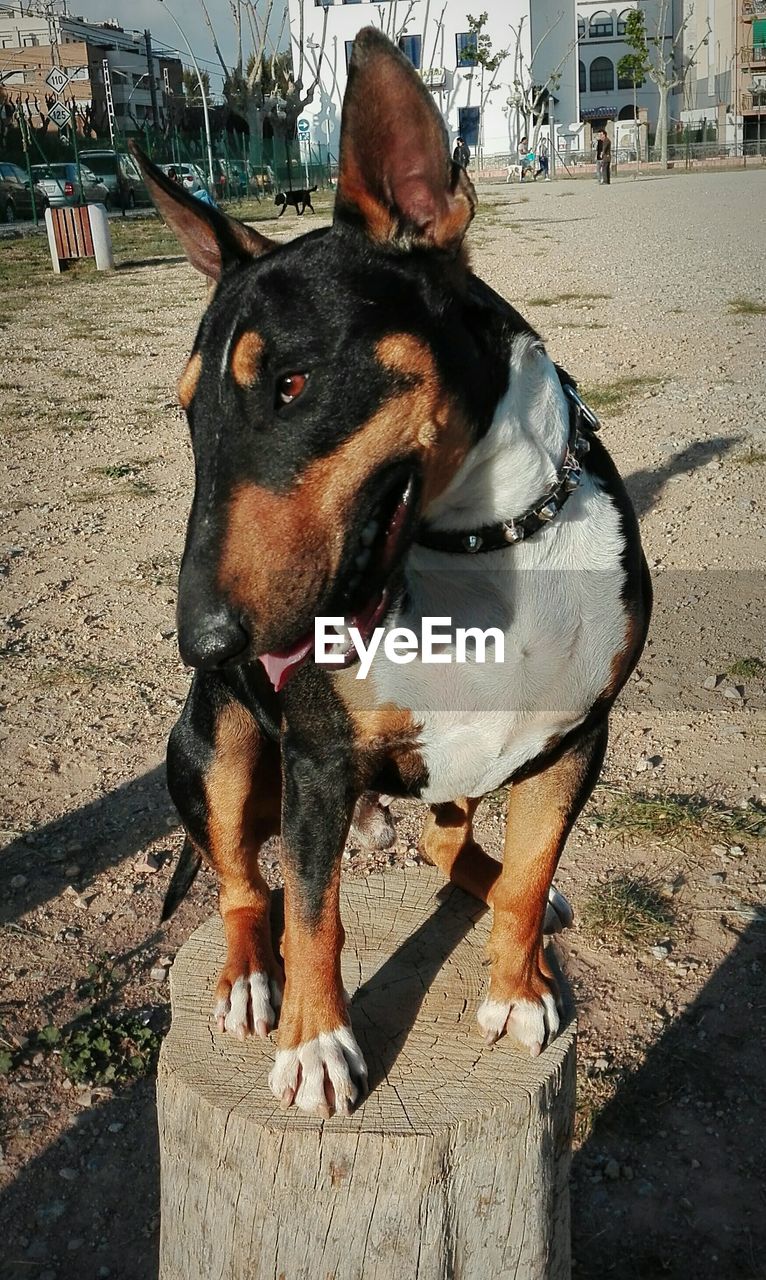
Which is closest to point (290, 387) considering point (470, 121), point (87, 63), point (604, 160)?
point (604, 160)

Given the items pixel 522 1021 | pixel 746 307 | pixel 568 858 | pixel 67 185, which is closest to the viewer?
pixel 522 1021

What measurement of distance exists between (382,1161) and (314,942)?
0.39 metres

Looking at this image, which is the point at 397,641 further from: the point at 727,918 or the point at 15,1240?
the point at 727,918

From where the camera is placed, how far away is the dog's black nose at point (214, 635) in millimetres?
1729

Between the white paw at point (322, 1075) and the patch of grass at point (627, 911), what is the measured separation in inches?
63.4

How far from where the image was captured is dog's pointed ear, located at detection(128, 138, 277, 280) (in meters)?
2.15

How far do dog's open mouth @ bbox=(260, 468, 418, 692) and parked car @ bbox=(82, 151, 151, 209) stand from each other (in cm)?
3329

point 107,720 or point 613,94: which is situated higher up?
point 613,94

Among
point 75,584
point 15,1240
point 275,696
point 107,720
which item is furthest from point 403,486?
point 75,584

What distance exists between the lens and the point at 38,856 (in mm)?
3988

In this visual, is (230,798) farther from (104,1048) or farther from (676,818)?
(676,818)

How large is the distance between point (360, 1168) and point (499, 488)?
122 centimetres

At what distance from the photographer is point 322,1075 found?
2084 mm

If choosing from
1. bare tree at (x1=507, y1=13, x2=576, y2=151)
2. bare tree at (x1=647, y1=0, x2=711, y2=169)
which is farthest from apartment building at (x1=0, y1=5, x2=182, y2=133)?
bare tree at (x1=647, y1=0, x2=711, y2=169)
